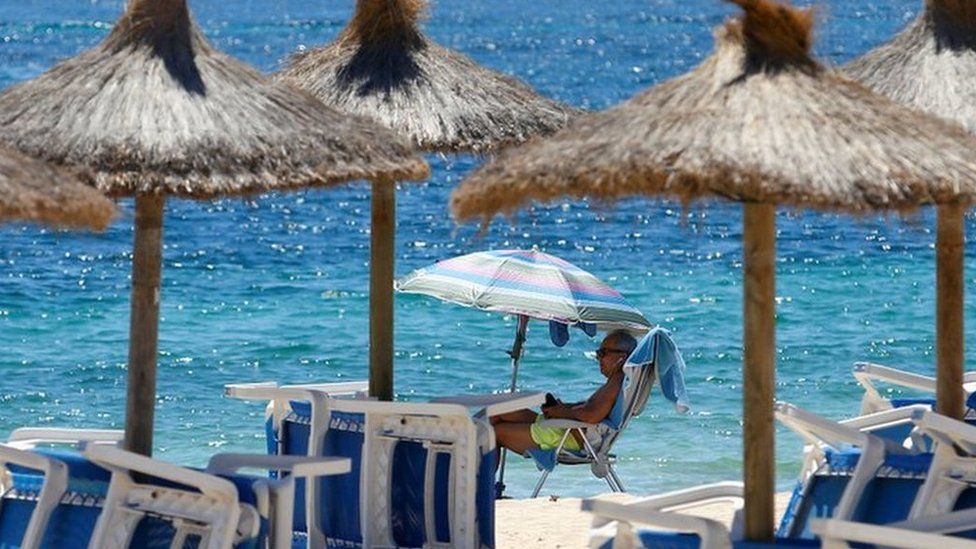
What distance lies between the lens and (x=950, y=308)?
21.3 ft

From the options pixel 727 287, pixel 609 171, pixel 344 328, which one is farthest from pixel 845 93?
pixel 727 287

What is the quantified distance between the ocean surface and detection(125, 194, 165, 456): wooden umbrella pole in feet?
10.9

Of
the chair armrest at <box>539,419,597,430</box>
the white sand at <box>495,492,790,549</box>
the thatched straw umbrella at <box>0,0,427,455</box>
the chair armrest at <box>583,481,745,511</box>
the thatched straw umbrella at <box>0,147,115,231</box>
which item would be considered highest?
the thatched straw umbrella at <box>0,0,427,455</box>

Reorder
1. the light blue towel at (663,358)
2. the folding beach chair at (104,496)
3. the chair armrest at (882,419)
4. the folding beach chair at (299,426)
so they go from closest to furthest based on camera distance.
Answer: the folding beach chair at (104,496), the folding beach chair at (299,426), the chair armrest at (882,419), the light blue towel at (663,358)

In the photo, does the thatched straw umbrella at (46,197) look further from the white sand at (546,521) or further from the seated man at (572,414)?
the seated man at (572,414)

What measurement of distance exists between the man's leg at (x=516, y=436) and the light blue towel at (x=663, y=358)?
1.88 ft

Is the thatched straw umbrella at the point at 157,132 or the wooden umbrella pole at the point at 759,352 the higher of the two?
the thatched straw umbrella at the point at 157,132

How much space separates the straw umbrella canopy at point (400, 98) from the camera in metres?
7.36

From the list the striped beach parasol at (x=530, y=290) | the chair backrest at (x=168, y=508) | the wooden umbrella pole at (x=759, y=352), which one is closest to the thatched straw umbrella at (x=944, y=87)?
the wooden umbrella pole at (x=759, y=352)

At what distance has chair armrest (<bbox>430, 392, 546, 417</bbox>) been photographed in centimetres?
678

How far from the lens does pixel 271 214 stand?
21609mm

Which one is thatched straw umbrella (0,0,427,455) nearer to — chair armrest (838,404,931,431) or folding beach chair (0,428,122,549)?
folding beach chair (0,428,122,549)

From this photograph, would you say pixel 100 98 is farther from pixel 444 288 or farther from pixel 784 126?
pixel 444 288

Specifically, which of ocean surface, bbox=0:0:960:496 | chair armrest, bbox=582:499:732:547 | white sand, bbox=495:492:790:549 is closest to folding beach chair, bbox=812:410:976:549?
chair armrest, bbox=582:499:732:547
